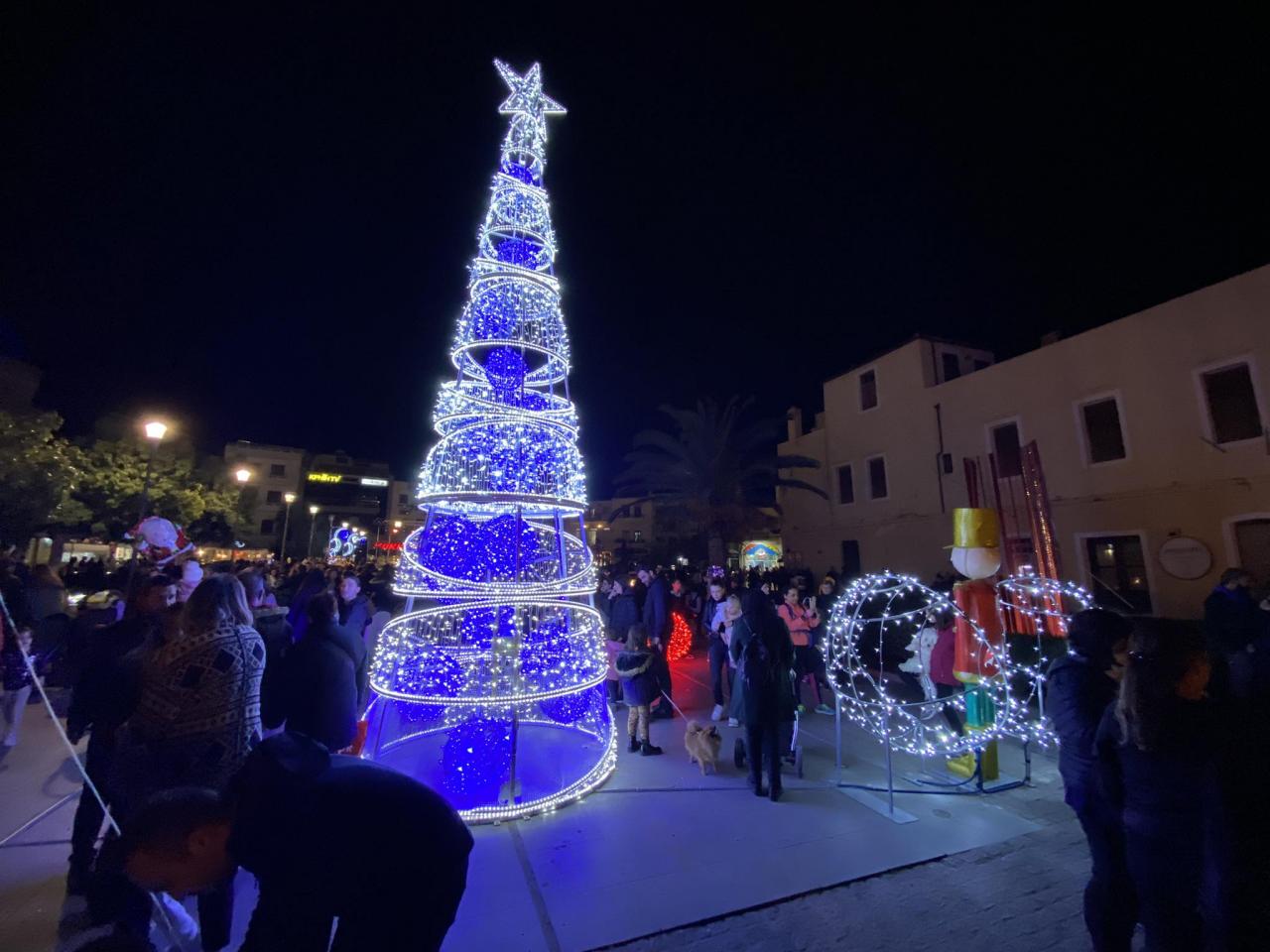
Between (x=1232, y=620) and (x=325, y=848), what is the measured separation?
28.7ft

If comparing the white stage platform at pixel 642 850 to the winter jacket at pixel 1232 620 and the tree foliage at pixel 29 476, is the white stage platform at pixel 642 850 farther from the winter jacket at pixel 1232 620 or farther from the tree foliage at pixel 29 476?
the tree foliage at pixel 29 476

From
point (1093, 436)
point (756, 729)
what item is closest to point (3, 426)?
point (756, 729)

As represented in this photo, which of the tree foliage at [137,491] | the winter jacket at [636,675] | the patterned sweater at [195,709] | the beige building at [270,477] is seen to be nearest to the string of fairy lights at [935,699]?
the winter jacket at [636,675]

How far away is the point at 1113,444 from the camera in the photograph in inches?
498

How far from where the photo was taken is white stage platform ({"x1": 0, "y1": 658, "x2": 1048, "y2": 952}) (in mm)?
3205

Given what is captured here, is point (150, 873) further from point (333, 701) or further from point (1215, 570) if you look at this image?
point (1215, 570)

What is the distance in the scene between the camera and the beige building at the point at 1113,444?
34.4 ft

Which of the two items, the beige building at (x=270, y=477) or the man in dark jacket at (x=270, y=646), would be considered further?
the beige building at (x=270, y=477)

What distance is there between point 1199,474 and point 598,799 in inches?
562

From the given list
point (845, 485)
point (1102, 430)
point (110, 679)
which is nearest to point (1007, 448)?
point (1102, 430)

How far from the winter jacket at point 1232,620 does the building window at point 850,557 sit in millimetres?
13441

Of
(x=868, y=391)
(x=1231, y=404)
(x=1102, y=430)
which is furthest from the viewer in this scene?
(x=868, y=391)

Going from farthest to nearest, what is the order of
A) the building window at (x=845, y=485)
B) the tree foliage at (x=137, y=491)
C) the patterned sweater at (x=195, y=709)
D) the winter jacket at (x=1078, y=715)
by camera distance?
the tree foliage at (x=137, y=491) < the building window at (x=845, y=485) < the winter jacket at (x=1078, y=715) < the patterned sweater at (x=195, y=709)

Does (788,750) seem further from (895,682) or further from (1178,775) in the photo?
(895,682)
